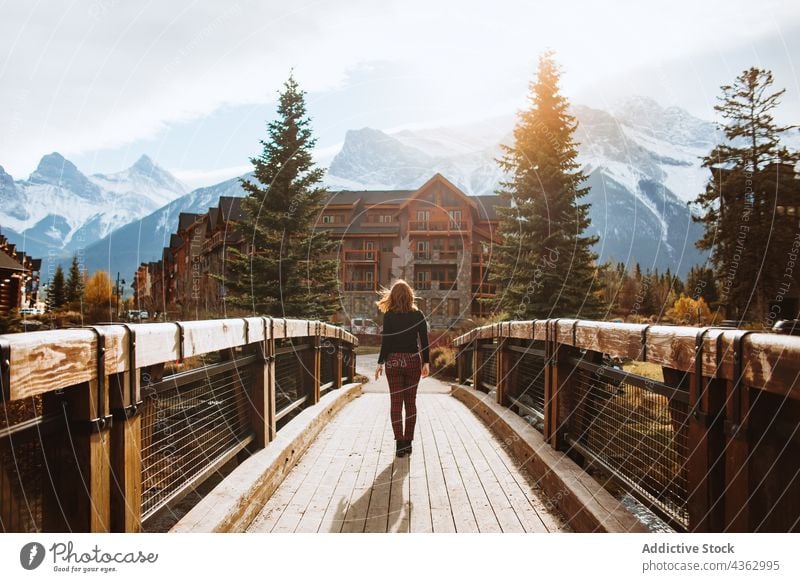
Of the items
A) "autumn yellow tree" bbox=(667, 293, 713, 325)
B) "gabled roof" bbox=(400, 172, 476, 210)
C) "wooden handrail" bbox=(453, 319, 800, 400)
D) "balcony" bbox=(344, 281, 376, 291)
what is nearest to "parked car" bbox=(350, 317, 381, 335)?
"balcony" bbox=(344, 281, 376, 291)

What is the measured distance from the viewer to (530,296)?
15.0 m

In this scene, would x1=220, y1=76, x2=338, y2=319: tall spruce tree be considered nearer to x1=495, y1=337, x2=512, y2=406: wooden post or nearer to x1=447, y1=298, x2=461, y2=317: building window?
x1=495, y1=337, x2=512, y2=406: wooden post

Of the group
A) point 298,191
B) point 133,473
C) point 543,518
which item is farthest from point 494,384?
point 298,191

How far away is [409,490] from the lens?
4352 mm

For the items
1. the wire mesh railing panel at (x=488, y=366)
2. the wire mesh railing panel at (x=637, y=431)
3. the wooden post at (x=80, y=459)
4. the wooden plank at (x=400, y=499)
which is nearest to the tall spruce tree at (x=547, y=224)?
the wire mesh railing panel at (x=488, y=366)

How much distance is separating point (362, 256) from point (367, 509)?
38632mm

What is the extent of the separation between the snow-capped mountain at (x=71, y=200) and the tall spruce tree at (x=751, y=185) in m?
4.59

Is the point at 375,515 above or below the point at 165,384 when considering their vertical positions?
below

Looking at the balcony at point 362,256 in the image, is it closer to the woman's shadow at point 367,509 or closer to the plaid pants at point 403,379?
the plaid pants at point 403,379

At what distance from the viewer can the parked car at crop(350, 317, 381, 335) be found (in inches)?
1518

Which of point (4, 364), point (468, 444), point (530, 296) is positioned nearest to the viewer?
point (4, 364)

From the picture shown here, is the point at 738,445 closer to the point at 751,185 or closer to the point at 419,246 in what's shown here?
the point at 751,185

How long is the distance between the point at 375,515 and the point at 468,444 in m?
2.38
